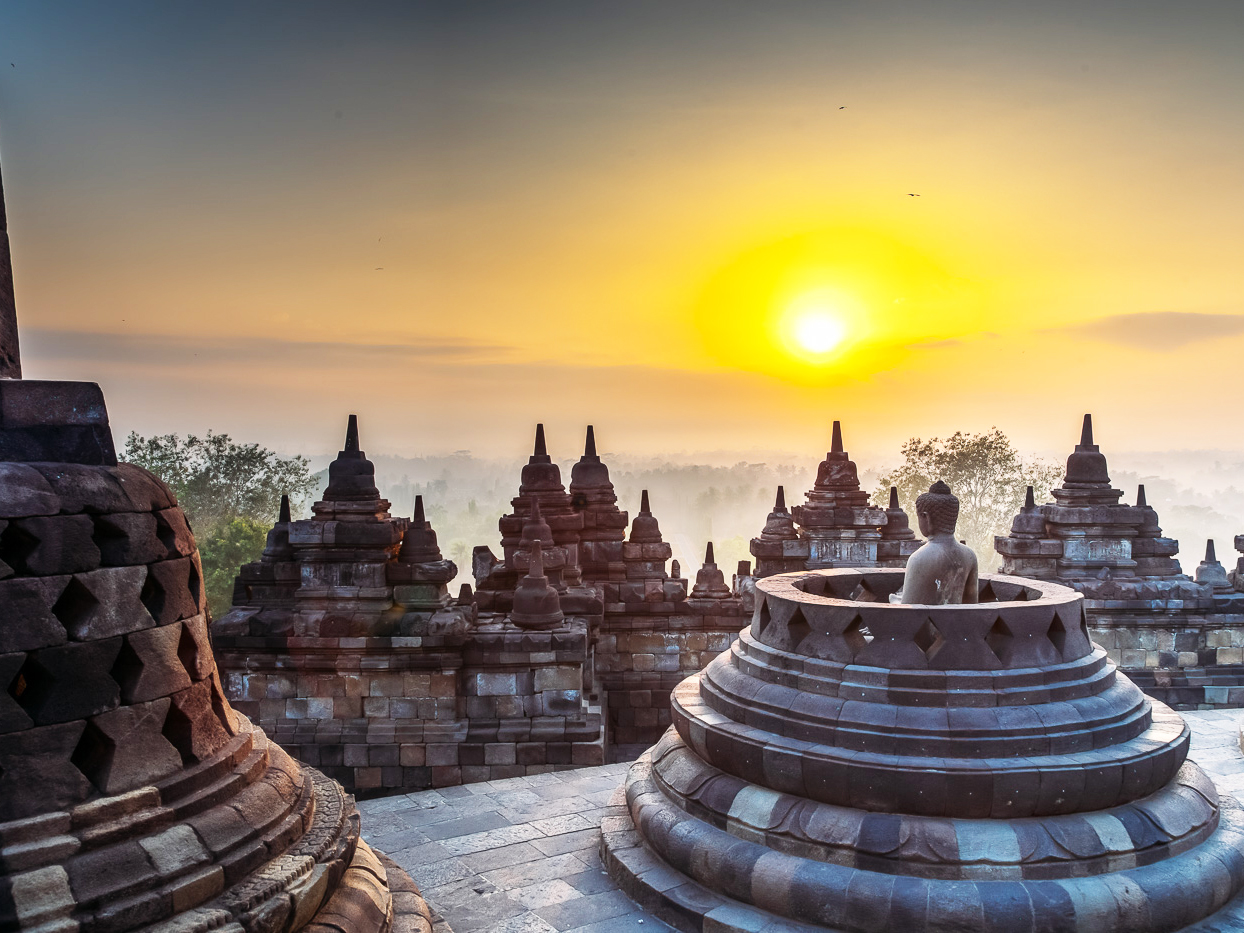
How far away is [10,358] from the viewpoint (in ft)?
15.1

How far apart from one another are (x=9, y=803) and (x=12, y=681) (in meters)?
0.49

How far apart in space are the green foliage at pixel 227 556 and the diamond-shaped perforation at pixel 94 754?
23.7 metres

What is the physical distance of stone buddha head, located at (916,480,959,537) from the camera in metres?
6.65

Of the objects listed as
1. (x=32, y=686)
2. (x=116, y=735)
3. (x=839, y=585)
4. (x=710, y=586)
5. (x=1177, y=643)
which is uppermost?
(x=32, y=686)

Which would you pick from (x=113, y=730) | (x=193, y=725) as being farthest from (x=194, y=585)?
(x=113, y=730)

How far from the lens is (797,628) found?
650cm

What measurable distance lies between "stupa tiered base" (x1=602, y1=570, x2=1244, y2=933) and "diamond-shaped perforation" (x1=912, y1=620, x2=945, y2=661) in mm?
14

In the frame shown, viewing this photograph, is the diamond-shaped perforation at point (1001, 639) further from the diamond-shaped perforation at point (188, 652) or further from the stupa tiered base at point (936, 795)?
the diamond-shaped perforation at point (188, 652)

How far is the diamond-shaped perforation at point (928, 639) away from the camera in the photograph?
5.97 meters

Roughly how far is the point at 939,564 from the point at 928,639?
0.61 meters

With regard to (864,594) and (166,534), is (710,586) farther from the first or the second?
(166,534)

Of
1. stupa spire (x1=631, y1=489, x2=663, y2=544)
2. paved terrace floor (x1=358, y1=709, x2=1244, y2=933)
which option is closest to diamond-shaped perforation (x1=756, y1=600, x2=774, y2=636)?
paved terrace floor (x1=358, y1=709, x2=1244, y2=933)

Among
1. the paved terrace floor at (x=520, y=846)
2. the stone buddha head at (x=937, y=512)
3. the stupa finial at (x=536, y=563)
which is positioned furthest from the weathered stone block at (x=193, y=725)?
the stupa finial at (x=536, y=563)

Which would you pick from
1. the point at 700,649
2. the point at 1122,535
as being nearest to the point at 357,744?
the point at 700,649
